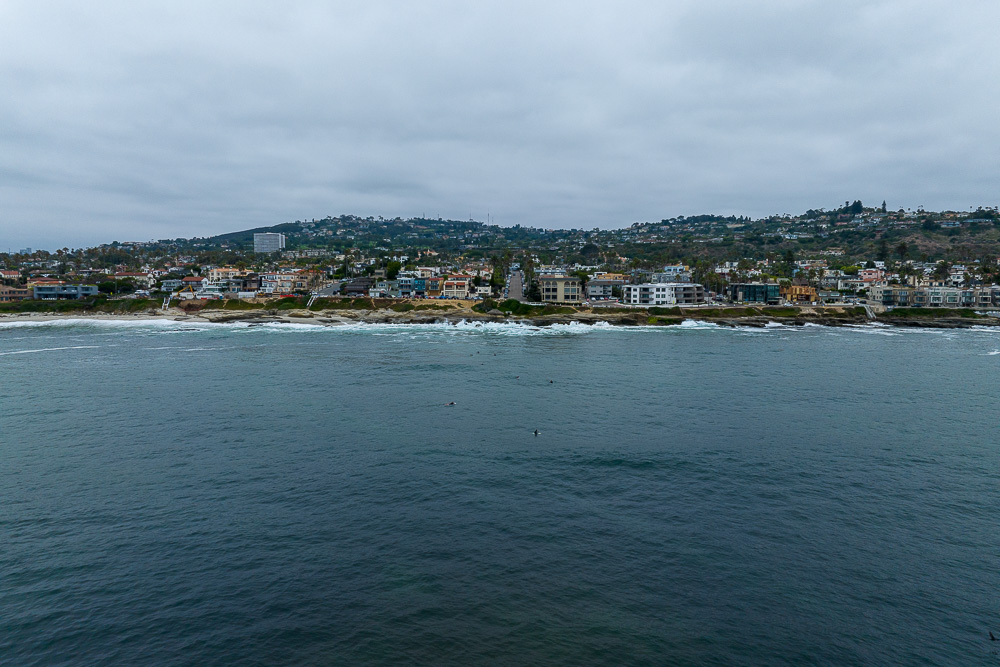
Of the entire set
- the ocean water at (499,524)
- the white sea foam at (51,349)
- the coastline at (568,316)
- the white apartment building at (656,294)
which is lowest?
the ocean water at (499,524)

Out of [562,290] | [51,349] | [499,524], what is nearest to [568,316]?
[562,290]

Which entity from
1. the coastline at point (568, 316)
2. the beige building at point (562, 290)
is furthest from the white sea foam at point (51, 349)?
the beige building at point (562, 290)

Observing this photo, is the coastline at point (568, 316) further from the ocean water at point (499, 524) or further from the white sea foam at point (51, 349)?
the ocean water at point (499, 524)

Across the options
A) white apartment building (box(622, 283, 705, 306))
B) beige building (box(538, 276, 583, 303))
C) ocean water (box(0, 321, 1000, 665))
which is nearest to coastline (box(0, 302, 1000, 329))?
white apartment building (box(622, 283, 705, 306))

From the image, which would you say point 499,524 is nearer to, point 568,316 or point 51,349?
point 51,349

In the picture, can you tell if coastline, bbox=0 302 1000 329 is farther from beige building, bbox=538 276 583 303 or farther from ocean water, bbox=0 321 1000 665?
ocean water, bbox=0 321 1000 665

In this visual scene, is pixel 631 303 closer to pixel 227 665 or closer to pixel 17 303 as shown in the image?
pixel 227 665
